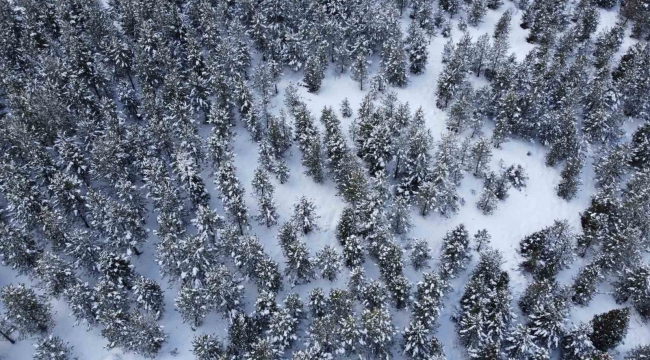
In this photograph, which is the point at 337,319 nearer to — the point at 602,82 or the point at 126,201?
the point at 126,201

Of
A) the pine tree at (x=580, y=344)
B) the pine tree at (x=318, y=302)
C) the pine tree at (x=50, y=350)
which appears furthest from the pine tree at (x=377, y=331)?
the pine tree at (x=50, y=350)

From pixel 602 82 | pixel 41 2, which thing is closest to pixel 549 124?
pixel 602 82

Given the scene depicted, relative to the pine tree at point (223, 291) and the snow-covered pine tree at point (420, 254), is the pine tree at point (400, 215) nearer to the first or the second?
the snow-covered pine tree at point (420, 254)

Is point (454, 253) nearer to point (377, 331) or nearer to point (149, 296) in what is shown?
point (377, 331)

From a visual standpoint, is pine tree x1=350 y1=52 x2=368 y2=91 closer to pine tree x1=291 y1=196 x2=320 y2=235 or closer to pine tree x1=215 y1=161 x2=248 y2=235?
A: pine tree x1=291 y1=196 x2=320 y2=235

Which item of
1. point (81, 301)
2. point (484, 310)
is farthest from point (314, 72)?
point (81, 301)

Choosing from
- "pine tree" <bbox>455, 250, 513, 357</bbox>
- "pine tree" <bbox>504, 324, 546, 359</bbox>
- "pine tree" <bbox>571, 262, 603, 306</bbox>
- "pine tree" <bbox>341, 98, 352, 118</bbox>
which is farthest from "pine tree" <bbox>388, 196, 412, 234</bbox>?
"pine tree" <bbox>571, 262, 603, 306</bbox>
